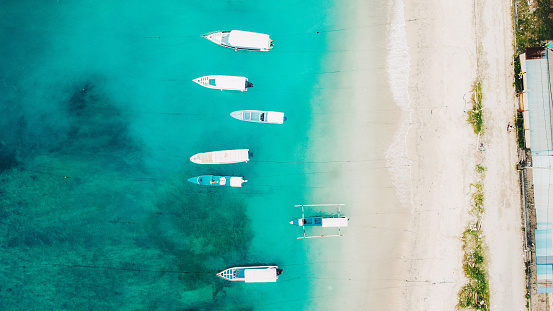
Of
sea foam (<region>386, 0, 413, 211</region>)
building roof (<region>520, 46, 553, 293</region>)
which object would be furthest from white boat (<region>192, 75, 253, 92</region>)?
building roof (<region>520, 46, 553, 293</region>)

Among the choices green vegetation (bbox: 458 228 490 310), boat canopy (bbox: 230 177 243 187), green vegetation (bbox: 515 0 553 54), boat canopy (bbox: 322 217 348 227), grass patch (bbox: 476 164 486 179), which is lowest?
green vegetation (bbox: 458 228 490 310)

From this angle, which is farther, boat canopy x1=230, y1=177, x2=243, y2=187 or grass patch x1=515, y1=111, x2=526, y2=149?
grass patch x1=515, y1=111, x2=526, y2=149

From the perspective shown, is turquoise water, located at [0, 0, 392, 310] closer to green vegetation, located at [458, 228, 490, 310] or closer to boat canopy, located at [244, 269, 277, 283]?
boat canopy, located at [244, 269, 277, 283]

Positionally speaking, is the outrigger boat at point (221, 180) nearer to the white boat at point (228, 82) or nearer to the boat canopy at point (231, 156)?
the boat canopy at point (231, 156)

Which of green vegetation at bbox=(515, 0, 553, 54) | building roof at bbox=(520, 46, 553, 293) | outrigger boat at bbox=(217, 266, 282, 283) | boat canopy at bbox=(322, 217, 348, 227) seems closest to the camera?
building roof at bbox=(520, 46, 553, 293)

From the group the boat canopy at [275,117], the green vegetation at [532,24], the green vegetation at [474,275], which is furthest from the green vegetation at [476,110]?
the boat canopy at [275,117]

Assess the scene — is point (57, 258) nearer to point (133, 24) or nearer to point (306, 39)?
point (133, 24)
